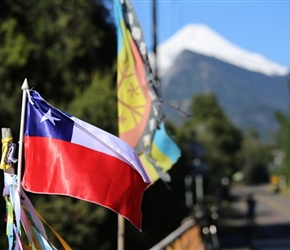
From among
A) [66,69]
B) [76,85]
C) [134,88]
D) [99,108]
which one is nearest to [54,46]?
[66,69]

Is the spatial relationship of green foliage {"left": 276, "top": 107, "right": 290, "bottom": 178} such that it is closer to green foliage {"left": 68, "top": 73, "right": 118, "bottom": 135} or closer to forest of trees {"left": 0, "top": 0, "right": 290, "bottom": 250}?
forest of trees {"left": 0, "top": 0, "right": 290, "bottom": 250}

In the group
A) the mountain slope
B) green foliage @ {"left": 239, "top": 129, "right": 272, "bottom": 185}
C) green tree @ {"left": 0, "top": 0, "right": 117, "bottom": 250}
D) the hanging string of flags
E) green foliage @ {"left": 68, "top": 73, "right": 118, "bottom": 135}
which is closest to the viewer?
the hanging string of flags

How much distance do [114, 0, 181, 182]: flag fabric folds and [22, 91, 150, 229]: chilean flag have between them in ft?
12.9

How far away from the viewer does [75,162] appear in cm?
648

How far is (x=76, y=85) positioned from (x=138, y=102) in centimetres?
1509

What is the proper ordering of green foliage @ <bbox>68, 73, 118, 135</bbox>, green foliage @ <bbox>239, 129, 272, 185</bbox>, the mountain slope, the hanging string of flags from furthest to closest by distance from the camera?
green foliage @ <bbox>239, 129, 272, 185</bbox> → the mountain slope → green foliage @ <bbox>68, 73, 118, 135</bbox> → the hanging string of flags

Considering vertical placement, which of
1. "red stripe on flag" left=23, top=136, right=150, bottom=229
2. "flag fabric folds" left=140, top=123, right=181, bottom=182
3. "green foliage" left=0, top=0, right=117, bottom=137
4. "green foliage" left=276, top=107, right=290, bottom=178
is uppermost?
"green foliage" left=0, top=0, right=117, bottom=137

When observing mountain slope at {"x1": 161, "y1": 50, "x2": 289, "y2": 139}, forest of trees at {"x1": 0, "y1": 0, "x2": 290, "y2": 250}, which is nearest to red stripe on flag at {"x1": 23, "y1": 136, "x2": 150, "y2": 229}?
mountain slope at {"x1": 161, "y1": 50, "x2": 289, "y2": 139}

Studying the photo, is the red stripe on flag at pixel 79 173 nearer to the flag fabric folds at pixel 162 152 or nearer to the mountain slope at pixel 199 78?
the flag fabric folds at pixel 162 152

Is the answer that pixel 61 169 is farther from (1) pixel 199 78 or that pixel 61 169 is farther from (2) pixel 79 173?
(1) pixel 199 78

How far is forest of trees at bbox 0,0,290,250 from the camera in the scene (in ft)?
60.3

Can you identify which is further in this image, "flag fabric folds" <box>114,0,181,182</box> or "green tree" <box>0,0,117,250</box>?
"green tree" <box>0,0,117,250</box>

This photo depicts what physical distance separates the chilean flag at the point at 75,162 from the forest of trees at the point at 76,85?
27.4 feet

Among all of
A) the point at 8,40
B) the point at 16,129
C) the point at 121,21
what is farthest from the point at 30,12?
the point at 121,21
